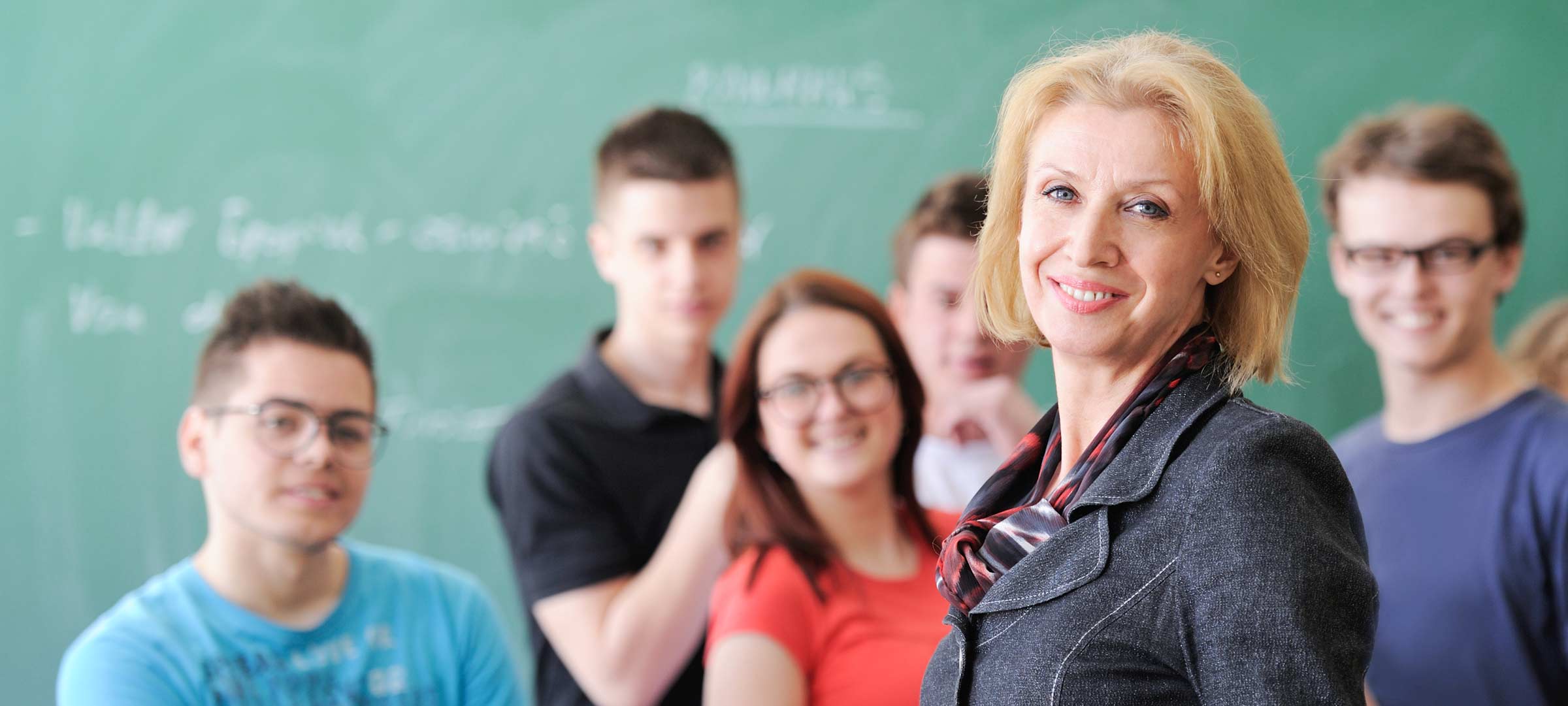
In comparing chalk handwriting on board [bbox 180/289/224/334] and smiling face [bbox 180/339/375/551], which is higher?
chalk handwriting on board [bbox 180/289/224/334]

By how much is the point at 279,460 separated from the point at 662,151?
0.82 m

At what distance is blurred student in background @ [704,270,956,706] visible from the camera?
158 cm

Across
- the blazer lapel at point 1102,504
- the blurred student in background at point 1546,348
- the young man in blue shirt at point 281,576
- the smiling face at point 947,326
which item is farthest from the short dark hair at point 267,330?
the blurred student in background at point 1546,348

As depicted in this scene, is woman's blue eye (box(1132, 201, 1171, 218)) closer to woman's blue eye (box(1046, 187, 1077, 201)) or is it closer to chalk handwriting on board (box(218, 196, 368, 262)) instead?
woman's blue eye (box(1046, 187, 1077, 201))

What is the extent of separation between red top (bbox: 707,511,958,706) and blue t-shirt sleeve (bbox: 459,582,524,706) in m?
0.39

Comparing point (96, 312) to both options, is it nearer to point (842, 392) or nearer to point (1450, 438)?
point (842, 392)

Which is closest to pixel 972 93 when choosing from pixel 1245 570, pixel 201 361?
pixel 201 361

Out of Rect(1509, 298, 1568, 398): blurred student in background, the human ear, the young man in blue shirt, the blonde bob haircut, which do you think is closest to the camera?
the blonde bob haircut

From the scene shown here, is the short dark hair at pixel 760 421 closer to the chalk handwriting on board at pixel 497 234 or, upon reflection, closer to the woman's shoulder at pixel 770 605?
the woman's shoulder at pixel 770 605

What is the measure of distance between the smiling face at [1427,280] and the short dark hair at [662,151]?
1124 mm

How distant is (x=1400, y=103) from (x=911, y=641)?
2.00 meters

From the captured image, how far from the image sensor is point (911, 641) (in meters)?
1.62

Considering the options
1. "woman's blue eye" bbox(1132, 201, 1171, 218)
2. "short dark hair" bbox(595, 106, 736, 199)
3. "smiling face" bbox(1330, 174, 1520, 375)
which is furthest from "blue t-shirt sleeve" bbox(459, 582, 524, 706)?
"smiling face" bbox(1330, 174, 1520, 375)

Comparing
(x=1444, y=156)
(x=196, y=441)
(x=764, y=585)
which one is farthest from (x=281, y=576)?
(x=1444, y=156)
